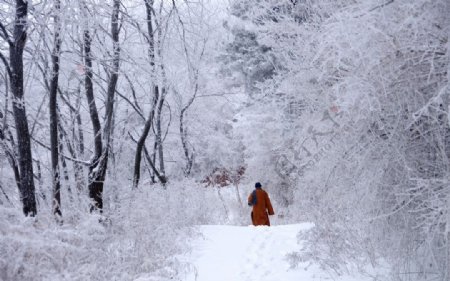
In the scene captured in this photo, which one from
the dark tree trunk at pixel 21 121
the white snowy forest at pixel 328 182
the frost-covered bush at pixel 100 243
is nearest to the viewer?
the white snowy forest at pixel 328 182

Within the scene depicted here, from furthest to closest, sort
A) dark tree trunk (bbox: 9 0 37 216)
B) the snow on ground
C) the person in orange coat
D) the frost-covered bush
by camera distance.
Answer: the person in orange coat, dark tree trunk (bbox: 9 0 37 216), the snow on ground, the frost-covered bush

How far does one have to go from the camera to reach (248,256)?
598 centimetres

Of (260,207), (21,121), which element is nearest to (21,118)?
(21,121)

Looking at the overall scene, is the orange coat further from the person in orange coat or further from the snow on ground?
the snow on ground

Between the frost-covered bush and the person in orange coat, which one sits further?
the person in orange coat

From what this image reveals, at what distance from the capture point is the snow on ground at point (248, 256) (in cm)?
480

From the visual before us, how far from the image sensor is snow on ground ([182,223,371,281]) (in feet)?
15.8

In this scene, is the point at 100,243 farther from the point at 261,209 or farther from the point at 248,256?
the point at 261,209

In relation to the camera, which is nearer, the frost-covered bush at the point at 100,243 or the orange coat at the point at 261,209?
the frost-covered bush at the point at 100,243

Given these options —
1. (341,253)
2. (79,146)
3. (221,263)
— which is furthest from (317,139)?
(79,146)

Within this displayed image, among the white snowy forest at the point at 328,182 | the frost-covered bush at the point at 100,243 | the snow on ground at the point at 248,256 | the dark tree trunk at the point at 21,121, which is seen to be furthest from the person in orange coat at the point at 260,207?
the dark tree trunk at the point at 21,121

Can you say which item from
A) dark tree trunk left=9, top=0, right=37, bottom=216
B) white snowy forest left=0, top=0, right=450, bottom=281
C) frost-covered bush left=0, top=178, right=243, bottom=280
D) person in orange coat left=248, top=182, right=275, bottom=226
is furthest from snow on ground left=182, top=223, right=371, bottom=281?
dark tree trunk left=9, top=0, right=37, bottom=216

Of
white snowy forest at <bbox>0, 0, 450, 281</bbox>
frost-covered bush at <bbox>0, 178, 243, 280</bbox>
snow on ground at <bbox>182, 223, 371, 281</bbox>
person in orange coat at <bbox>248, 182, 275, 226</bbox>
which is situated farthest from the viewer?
person in orange coat at <bbox>248, 182, 275, 226</bbox>

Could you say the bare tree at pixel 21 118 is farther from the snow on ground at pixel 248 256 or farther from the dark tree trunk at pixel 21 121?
the snow on ground at pixel 248 256
